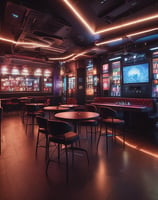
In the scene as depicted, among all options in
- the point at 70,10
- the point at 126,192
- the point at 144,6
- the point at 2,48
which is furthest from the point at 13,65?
the point at 126,192

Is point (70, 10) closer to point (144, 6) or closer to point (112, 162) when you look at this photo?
point (144, 6)

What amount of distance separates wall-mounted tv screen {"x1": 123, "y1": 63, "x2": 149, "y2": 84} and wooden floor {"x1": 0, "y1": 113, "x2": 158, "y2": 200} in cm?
325

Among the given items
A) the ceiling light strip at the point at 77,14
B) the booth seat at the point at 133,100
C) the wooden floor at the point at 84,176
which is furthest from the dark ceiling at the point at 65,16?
the wooden floor at the point at 84,176

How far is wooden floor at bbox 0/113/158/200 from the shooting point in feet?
5.80

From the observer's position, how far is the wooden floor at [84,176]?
1.77 m

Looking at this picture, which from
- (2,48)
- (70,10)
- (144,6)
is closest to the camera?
(70,10)

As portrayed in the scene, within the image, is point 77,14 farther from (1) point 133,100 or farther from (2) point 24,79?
(2) point 24,79

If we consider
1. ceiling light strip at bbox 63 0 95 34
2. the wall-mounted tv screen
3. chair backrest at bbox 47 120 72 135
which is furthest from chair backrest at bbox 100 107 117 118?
the wall-mounted tv screen

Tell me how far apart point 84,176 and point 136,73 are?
4937 millimetres

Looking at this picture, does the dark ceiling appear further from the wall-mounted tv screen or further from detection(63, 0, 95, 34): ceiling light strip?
the wall-mounted tv screen

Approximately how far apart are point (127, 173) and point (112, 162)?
40 cm

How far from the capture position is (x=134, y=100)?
5582mm

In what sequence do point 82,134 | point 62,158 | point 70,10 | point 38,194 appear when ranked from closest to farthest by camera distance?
point 38,194 → point 62,158 → point 70,10 → point 82,134

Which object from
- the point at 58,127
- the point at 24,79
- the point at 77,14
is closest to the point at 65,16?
the point at 77,14
